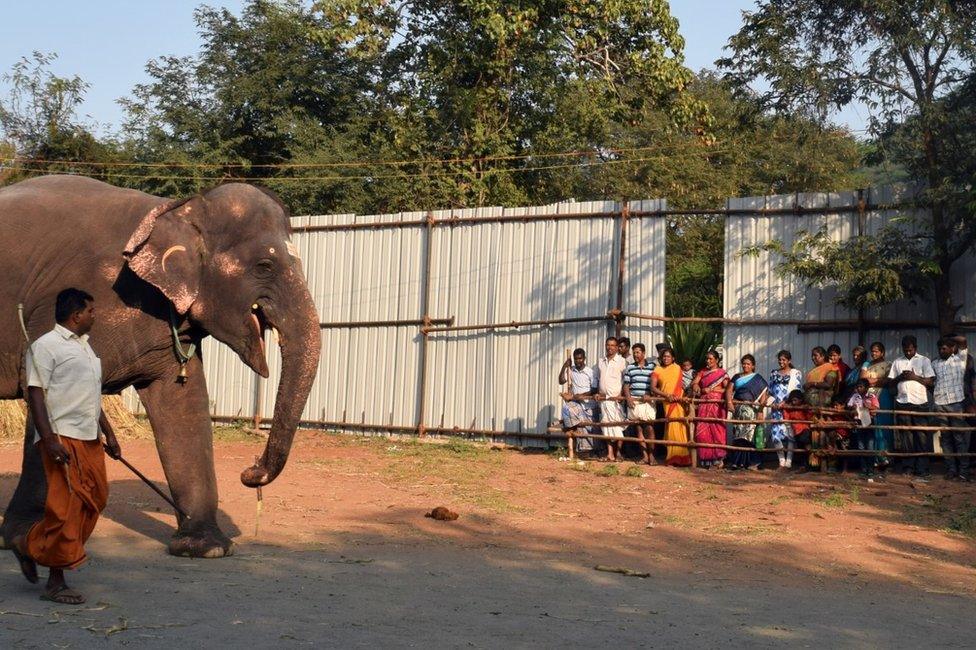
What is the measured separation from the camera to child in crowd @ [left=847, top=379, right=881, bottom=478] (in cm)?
1295

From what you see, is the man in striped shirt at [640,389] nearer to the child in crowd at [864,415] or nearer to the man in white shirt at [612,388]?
the man in white shirt at [612,388]

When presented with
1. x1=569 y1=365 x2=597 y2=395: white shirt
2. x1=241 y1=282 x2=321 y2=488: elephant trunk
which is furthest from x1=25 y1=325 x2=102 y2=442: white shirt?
x1=569 y1=365 x2=597 y2=395: white shirt

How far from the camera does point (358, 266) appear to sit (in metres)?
18.3

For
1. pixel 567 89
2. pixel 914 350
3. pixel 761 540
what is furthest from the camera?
pixel 567 89

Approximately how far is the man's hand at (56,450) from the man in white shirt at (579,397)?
9266mm

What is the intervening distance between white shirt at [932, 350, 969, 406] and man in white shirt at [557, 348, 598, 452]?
4175 millimetres

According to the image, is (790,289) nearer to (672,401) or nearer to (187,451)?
(672,401)

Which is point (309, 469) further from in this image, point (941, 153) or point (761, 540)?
point (941, 153)

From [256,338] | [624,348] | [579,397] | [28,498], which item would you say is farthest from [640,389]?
[28,498]

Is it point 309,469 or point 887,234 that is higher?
point 887,234

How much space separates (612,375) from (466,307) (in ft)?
9.60

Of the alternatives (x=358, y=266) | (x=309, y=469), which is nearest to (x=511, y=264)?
(x=358, y=266)

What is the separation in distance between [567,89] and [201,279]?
16284 mm

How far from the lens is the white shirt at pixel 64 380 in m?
6.47
